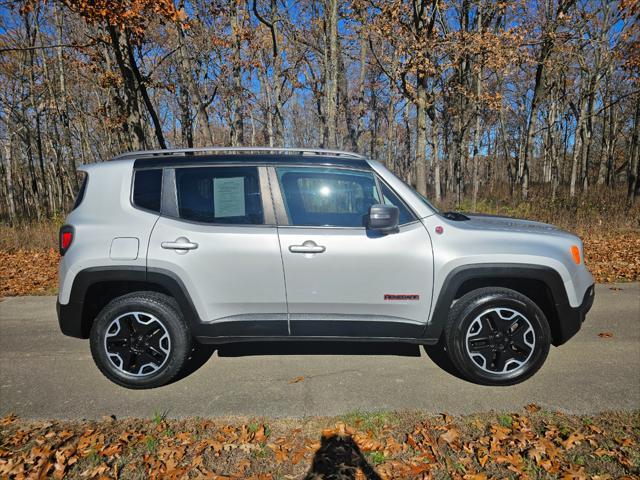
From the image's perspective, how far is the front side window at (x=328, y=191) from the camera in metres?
3.14

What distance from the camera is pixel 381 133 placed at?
38531 mm

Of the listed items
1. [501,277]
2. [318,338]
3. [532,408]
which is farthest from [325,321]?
[532,408]

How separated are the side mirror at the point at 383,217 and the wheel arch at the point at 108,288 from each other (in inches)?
66.4

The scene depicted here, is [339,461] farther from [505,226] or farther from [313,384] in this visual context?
[505,226]

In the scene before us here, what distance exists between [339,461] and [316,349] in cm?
160

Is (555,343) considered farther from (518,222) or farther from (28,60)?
(28,60)

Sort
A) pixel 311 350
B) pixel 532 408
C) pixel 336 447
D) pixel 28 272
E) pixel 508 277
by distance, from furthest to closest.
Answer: pixel 28 272, pixel 311 350, pixel 508 277, pixel 532 408, pixel 336 447

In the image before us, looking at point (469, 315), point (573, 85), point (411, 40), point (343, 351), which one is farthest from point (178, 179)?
point (573, 85)

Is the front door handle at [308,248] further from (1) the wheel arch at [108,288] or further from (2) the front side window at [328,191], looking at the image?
→ (1) the wheel arch at [108,288]

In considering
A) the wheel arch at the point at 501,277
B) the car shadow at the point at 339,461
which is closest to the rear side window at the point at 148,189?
A: the car shadow at the point at 339,461

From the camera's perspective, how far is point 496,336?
3082 millimetres

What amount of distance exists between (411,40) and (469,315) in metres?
9.69

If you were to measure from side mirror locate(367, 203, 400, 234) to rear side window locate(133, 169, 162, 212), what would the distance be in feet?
6.09

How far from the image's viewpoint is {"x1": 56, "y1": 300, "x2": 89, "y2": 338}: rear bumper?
10.2ft
